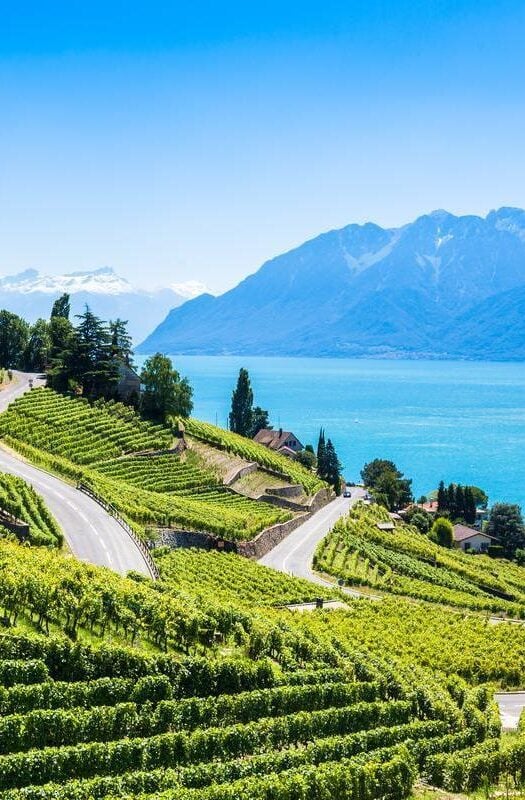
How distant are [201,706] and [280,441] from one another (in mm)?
121183

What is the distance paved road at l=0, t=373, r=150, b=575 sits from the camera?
52156 mm

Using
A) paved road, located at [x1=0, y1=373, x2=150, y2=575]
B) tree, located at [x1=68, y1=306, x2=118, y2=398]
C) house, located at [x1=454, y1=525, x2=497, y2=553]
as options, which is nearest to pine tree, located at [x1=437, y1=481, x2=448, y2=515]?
house, located at [x1=454, y1=525, x2=497, y2=553]

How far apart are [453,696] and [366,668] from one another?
5.07m

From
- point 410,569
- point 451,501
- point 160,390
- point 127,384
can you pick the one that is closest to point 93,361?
point 127,384

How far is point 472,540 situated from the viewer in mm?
115875

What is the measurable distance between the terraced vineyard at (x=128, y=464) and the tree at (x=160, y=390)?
2.79 m

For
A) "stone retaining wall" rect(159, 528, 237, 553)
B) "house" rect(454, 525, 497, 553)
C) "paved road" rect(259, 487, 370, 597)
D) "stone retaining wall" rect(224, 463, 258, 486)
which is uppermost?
"stone retaining wall" rect(224, 463, 258, 486)

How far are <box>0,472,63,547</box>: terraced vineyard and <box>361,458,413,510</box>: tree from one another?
73.9m

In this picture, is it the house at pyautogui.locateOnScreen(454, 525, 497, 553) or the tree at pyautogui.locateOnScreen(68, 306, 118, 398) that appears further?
the house at pyautogui.locateOnScreen(454, 525, 497, 553)

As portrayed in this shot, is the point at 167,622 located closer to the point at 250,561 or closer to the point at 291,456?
the point at 250,561

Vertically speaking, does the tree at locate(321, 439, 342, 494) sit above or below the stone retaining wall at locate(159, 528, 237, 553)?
above

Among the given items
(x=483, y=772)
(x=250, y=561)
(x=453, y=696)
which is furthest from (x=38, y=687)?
(x=250, y=561)

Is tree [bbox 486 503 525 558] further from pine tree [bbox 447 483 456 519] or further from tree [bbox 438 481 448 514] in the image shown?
tree [bbox 438 481 448 514]

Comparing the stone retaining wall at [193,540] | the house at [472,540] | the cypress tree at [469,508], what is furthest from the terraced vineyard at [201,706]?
the cypress tree at [469,508]
